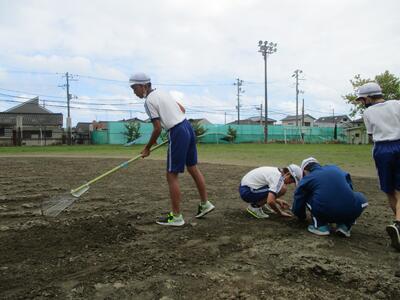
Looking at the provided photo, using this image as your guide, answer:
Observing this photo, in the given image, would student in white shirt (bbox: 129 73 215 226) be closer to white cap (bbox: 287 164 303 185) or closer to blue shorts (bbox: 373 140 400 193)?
white cap (bbox: 287 164 303 185)

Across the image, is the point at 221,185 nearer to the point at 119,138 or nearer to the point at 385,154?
the point at 385,154

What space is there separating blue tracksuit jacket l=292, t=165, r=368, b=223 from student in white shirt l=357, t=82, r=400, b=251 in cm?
34

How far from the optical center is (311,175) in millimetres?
4383

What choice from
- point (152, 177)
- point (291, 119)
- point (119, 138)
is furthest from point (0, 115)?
point (291, 119)

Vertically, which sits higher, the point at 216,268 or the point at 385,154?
the point at 385,154

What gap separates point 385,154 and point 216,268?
222 cm

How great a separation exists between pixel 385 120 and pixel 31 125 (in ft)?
202

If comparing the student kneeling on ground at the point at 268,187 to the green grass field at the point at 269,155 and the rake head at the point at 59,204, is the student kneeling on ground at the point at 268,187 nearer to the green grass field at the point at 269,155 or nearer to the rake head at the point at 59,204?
the rake head at the point at 59,204

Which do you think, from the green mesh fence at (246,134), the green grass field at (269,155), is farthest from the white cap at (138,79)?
the green mesh fence at (246,134)

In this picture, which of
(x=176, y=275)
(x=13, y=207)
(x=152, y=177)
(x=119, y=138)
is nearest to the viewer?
(x=176, y=275)

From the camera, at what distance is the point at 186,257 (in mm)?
3490

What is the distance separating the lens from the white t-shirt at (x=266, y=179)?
4855 millimetres

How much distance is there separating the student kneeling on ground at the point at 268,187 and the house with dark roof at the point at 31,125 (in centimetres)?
4686

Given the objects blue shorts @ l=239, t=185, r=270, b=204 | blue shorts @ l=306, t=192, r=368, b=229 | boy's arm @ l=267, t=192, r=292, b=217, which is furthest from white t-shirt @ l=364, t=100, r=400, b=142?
blue shorts @ l=239, t=185, r=270, b=204
